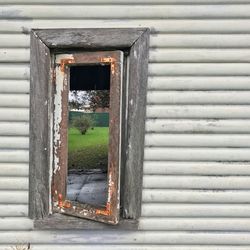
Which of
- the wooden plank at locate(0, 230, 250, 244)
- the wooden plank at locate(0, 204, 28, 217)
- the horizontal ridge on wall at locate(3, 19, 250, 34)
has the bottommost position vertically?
the wooden plank at locate(0, 230, 250, 244)

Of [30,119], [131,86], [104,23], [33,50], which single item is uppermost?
[104,23]

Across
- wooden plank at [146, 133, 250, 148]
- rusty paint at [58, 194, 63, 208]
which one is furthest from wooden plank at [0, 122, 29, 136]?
wooden plank at [146, 133, 250, 148]

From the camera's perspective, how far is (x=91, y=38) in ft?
10.7

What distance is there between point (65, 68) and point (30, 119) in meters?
0.48

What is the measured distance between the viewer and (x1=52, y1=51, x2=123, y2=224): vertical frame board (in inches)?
128

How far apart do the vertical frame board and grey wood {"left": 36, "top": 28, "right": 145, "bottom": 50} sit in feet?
0.25

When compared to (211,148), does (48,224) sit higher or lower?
lower

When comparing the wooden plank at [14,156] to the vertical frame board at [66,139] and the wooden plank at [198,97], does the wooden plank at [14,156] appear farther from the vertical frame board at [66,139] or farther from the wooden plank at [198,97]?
the wooden plank at [198,97]

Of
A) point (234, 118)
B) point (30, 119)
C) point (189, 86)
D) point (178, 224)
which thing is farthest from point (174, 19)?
point (178, 224)

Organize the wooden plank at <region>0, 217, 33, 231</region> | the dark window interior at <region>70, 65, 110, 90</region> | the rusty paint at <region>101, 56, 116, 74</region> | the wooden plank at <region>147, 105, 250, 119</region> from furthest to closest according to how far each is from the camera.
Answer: the dark window interior at <region>70, 65, 110, 90</region> < the wooden plank at <region>0, 217, 33, 231</region> < the wooden plank at <region>147, 105, 250, 119</region> < the rusty paint at <region>101, 56, 116, 74</region>

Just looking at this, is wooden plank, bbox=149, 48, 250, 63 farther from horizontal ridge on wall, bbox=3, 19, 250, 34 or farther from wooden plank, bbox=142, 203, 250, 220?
wooden plank, bbox=142, 203, 250, 220

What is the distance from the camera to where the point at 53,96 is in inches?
133

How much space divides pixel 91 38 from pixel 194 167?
4.22ft

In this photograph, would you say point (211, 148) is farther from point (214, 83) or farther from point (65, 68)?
point (65, 68)
